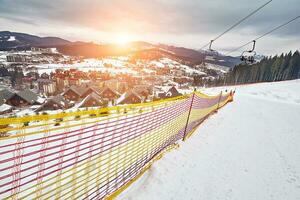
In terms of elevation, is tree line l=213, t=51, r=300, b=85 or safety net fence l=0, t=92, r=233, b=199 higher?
tree line l=213, t=51, r=300, b=85

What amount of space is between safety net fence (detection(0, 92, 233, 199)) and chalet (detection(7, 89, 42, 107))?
137 ft

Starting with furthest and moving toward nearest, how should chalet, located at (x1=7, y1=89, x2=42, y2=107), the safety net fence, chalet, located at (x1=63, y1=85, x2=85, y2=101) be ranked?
chalet, located at (x1=63, y1=85, x2=85, y2=101) < chalet, located at (x1=7, y1=89, x2=42, y2=107) < the safety net fence

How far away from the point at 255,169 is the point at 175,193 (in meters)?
2.57

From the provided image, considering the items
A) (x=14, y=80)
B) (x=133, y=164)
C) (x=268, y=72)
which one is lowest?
(x=14, y=80)

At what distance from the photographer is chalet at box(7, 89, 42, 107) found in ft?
131

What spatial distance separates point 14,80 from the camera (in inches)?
3108

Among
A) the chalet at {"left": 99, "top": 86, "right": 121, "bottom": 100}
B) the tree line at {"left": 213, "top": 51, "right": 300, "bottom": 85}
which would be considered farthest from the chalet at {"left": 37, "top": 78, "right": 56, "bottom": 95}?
the tree line at {"left": 213, "top": 51, "right": 300, "bottom": 85}

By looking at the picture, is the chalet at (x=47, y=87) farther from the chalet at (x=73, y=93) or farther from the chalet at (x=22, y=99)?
the chalet at (x=22, y=99)

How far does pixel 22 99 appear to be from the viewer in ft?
131

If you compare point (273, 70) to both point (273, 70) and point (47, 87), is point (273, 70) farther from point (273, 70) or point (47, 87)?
point (47, 87)

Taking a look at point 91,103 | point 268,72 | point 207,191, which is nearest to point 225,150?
point 207,191

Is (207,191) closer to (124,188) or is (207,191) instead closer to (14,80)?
(124,188)

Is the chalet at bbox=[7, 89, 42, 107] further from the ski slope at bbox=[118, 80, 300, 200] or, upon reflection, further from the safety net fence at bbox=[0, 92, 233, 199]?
the ski slope at bbox=[118, 80, 300, 200]

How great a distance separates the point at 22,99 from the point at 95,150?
155 feet
